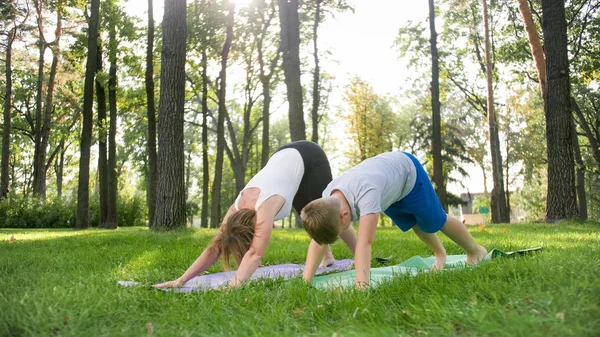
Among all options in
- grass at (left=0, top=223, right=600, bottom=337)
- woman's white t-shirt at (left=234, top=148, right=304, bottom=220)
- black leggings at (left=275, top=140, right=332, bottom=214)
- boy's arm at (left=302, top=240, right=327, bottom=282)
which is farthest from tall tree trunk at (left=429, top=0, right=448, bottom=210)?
boy's arm at (left=302, top=240, right=327, bottom=282)

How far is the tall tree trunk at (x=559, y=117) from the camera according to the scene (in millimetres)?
10984

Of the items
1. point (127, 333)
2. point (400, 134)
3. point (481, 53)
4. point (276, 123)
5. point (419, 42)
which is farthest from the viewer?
point (276, 123)

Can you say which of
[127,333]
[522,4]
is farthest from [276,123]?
[127,333]

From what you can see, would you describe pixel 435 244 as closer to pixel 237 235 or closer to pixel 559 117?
pixel 237 235

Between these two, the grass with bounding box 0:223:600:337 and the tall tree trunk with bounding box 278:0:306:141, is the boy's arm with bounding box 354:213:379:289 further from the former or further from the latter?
the tall tree trunk with bounding box 278:0:306:141

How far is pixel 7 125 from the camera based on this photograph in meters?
22.0

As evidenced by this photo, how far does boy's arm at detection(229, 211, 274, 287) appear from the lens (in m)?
3.85

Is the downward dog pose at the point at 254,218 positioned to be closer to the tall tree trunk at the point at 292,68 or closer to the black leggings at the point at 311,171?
the black leggings at the point at 311,171

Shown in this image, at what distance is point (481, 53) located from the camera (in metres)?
25.2

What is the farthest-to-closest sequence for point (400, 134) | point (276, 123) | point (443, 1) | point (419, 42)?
1. point (276, 123)
2. point (400, 134)
3. point (419, 42)
4. point (443, 1)

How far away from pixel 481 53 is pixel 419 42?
6.17 meters

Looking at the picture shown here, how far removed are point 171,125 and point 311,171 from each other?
585cm

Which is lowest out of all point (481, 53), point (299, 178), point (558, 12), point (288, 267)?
point (288, 267)

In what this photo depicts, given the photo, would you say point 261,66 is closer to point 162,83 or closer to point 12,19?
point 12,19
